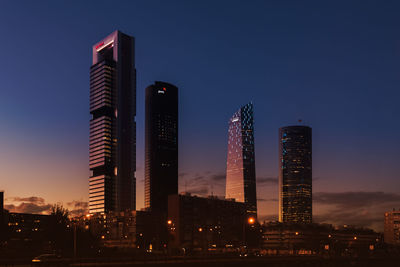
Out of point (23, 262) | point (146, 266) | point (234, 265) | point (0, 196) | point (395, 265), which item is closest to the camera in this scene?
point (146, 266)

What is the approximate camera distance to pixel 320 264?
85.8 m

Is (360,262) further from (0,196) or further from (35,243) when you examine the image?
(0,196)

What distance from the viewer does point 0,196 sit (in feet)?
653

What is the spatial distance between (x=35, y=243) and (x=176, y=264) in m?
84.3

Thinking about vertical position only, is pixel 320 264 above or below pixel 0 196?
below

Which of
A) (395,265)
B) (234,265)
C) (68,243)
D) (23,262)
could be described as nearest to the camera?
(234,265)

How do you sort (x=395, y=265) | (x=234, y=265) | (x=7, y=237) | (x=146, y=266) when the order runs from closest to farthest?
(x=146, y=266), (x=234, y=265), (x=395, y=265), (x=7, y=237)

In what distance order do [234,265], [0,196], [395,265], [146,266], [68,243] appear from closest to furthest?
[146,266] < [234,265] < [395,265] < [68,243] < [0,196]

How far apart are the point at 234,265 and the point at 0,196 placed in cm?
15184

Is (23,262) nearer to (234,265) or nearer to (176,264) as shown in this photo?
(176,264)

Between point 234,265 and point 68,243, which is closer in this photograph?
point 234,265

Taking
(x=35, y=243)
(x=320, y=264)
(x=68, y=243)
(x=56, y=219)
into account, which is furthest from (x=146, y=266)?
(x=35, y=243)

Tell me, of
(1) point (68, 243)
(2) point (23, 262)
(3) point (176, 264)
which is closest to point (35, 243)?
(1) point (68, 243)

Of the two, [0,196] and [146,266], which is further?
[0,196]
